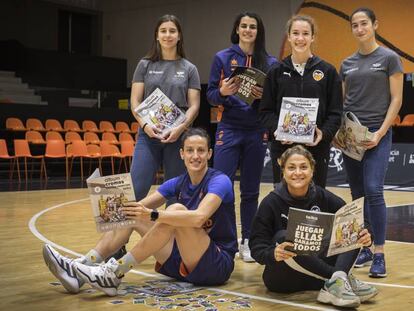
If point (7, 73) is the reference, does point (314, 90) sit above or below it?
below

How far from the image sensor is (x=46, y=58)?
16391mm

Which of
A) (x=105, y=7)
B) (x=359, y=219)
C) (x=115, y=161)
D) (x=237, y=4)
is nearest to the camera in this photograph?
(x=359, y=219)

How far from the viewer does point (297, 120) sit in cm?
358

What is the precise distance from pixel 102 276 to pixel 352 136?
5.69 feet

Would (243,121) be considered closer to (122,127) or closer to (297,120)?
(297,120)

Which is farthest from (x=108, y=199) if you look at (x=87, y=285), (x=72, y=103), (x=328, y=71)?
(x=72, y=103)

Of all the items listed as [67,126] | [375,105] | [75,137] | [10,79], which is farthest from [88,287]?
[10,79]

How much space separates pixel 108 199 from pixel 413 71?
1202 cm

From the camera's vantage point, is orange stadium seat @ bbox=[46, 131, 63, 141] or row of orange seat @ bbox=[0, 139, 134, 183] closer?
row of orange seat @ bbox=[0, 139, 134, 183]

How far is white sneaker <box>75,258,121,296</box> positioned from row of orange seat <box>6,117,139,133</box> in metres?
10.1

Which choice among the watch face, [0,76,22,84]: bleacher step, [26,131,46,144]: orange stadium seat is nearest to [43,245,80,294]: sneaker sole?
the watch face

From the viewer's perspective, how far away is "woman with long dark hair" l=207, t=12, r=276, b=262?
4.11 m

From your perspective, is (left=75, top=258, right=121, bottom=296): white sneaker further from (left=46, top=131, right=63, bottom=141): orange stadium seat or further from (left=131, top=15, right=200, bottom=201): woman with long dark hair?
(left=46, top=131, right=63, bottom=141): orange stadium seat

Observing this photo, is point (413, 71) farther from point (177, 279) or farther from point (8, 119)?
point (177, 279)
